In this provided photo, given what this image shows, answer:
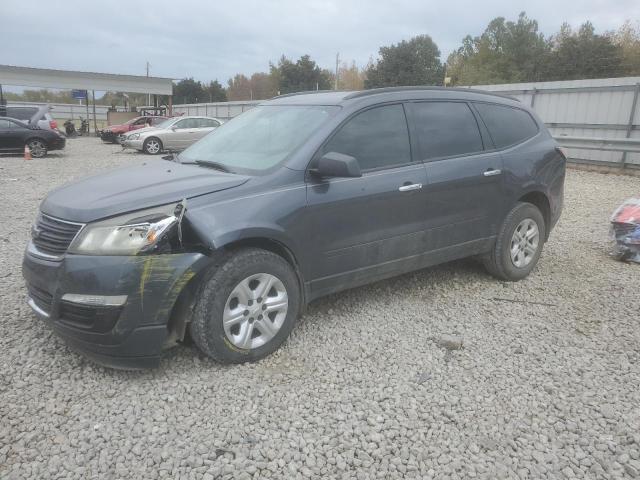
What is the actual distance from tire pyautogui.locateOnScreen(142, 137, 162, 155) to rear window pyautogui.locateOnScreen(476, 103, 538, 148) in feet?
53.2

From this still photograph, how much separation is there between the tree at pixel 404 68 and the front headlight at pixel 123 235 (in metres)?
50.9

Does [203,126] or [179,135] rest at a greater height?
[203,126]

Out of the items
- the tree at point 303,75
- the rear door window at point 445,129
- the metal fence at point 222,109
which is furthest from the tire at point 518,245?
the tree at point 303,75

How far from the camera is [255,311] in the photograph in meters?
3.27

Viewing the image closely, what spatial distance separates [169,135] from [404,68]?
39.2 meters

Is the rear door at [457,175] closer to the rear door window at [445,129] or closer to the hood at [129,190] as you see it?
the rear door window at [445,129]

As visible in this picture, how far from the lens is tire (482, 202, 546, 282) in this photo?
4.75 metres

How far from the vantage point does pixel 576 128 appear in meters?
14.7

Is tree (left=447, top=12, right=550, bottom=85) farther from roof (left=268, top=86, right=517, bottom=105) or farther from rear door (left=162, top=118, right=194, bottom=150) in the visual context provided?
roof (left=268, top=86, right=517, bottom=105)

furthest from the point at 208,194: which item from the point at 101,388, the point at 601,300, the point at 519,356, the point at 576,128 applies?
the point at 576,128

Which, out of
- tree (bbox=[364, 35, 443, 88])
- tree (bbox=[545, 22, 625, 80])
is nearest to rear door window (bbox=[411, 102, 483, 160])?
tree (bbox=[545, 22, 625, 80])

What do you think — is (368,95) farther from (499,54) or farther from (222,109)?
(499,54)

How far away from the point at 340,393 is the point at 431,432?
589mm

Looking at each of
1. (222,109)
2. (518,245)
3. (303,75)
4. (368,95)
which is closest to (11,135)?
(368,95)
